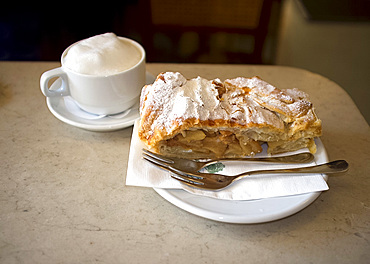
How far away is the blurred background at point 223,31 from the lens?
2348mm

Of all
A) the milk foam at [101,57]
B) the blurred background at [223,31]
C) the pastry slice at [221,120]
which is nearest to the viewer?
the pastry slice at [221,120]

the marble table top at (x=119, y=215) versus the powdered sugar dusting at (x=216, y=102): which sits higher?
the powdered sugar dusting at (x=216, y=102)

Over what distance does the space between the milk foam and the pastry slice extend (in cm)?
17

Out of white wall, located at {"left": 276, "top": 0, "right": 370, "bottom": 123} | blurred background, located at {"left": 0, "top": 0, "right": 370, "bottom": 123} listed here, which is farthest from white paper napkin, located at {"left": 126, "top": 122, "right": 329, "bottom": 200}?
white wall, located at {"left": 276, "top": 0, "right": 370, "bottom": 123}

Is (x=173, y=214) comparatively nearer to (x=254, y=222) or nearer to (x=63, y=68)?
(x=254, y=222)

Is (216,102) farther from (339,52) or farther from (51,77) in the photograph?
(339,52)

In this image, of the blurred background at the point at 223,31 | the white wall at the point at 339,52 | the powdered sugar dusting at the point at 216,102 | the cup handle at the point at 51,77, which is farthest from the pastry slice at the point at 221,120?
the white wall at the point at 339,52

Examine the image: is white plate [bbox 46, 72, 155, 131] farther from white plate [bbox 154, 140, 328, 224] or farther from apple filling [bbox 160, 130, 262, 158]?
white plate [bbox 154, 140, 328, 224]

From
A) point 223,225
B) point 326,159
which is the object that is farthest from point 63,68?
point 326,159

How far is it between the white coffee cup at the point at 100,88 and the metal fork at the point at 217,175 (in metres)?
0.34

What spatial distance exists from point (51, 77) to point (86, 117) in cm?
18

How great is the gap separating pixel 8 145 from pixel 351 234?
1.07 meters

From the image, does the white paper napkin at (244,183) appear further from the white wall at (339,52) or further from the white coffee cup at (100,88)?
the white wall at (339,52)

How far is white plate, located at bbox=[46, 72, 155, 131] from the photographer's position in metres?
1.18
